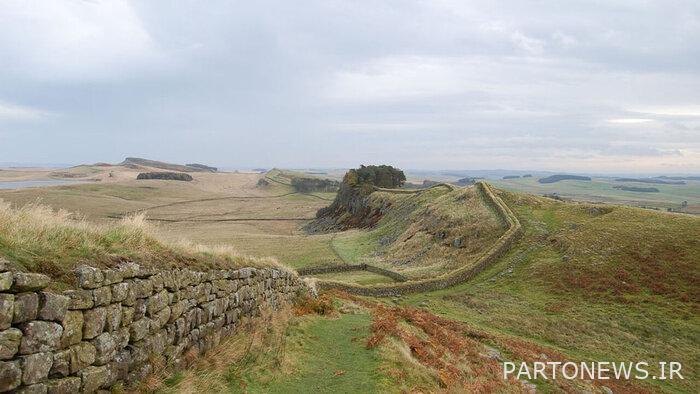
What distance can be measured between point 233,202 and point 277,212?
27918mm

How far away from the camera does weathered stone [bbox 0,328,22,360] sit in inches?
269

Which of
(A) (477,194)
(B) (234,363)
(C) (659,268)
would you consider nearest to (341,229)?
(A) (477,194)

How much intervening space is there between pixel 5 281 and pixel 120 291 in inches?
95.4

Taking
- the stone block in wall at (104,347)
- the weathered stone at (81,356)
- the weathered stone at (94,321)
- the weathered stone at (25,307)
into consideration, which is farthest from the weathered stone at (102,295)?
the weathered stone at (25,307)

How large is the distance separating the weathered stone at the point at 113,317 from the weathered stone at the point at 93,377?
723 mm

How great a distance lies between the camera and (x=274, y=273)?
63.4 feet

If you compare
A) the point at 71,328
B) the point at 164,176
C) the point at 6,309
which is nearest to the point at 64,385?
the point at 71,328

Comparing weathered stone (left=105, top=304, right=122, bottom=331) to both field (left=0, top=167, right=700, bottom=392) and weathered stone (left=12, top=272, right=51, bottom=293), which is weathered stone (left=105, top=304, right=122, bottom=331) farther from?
weathered stone (left=12, top=272, right=51, bottom=293)

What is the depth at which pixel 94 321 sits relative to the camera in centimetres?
843

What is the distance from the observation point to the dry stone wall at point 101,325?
279 inches

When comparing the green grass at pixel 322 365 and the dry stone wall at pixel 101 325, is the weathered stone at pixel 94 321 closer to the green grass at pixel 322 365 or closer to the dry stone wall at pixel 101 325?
the dry stone wall at pixel 101 325

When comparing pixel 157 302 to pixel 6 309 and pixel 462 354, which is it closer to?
pixel 6 309

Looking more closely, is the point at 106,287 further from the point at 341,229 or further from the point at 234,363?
the point at 341,229

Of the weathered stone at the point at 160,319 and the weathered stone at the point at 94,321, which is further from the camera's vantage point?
the weathered stone at the point at 160,319
